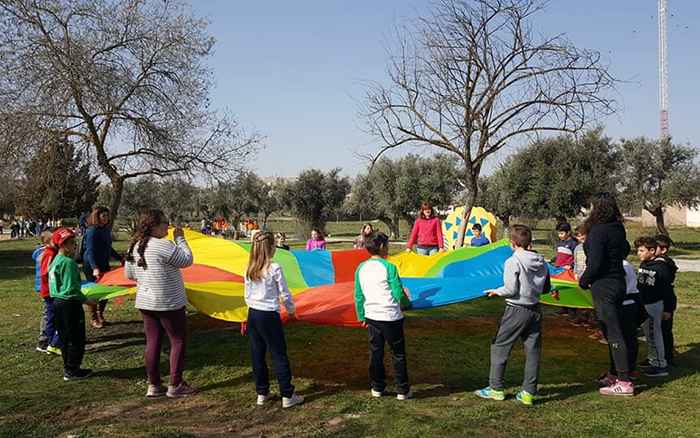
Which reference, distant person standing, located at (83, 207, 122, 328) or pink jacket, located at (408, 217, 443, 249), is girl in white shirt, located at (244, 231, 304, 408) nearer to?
distant person standing, located at (83, 207, 122, 328)

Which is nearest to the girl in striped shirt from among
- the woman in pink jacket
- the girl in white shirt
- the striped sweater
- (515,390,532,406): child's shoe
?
the striped sweater

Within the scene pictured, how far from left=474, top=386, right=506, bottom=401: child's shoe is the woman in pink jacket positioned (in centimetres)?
389

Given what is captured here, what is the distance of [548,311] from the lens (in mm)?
8500

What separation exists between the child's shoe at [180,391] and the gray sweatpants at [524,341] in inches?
93.7

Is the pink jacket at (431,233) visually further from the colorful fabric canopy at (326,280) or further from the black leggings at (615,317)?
the black leggings at (615,317)

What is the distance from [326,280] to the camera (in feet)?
21.7

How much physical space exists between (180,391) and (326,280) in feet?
7.80

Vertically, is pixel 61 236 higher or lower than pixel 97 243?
higher

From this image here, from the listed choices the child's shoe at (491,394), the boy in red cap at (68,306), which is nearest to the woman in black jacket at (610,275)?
the child's shoe at (491,394)

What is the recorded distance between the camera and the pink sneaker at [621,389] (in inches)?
178

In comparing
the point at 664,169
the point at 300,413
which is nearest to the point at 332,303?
the point at 300,413

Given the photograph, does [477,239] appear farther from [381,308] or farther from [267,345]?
[267,345]

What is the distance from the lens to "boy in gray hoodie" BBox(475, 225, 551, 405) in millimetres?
4273

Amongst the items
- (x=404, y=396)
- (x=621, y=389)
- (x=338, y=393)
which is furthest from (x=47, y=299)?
(x=621, y=389)
